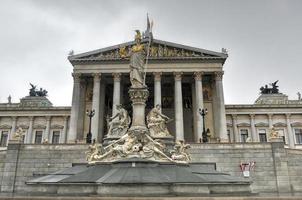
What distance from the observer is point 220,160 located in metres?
31.6

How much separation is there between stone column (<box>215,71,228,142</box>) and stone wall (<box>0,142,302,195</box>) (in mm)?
17002

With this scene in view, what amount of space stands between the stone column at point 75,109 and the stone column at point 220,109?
883 inches

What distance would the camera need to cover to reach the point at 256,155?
31594 mm

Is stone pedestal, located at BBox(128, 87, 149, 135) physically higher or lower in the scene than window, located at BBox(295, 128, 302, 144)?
lower

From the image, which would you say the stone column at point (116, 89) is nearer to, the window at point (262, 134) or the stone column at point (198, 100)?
the stone column at point (198, 100)

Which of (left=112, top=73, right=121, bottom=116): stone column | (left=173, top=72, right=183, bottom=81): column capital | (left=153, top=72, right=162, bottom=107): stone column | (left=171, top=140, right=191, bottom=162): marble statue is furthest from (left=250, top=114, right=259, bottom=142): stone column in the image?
(left=171, top=140, right=191, bottom=162): marble statue

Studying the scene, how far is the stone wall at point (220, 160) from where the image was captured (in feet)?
98.1

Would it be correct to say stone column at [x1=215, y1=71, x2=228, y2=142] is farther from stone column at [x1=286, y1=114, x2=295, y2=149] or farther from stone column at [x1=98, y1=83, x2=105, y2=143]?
stone column at [x1=286, y1=114, x2=295, y2=149]

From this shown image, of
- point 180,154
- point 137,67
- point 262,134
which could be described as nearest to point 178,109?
point 262,134

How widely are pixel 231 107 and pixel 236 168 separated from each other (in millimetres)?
34645

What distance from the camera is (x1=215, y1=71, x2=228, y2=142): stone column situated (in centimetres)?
4953

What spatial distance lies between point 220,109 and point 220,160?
2051 cm

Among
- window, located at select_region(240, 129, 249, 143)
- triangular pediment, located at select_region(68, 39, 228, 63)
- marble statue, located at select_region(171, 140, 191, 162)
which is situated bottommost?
marble statue, located at select_region(171, 140, 191, 162)

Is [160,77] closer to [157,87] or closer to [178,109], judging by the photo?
[157,87]
